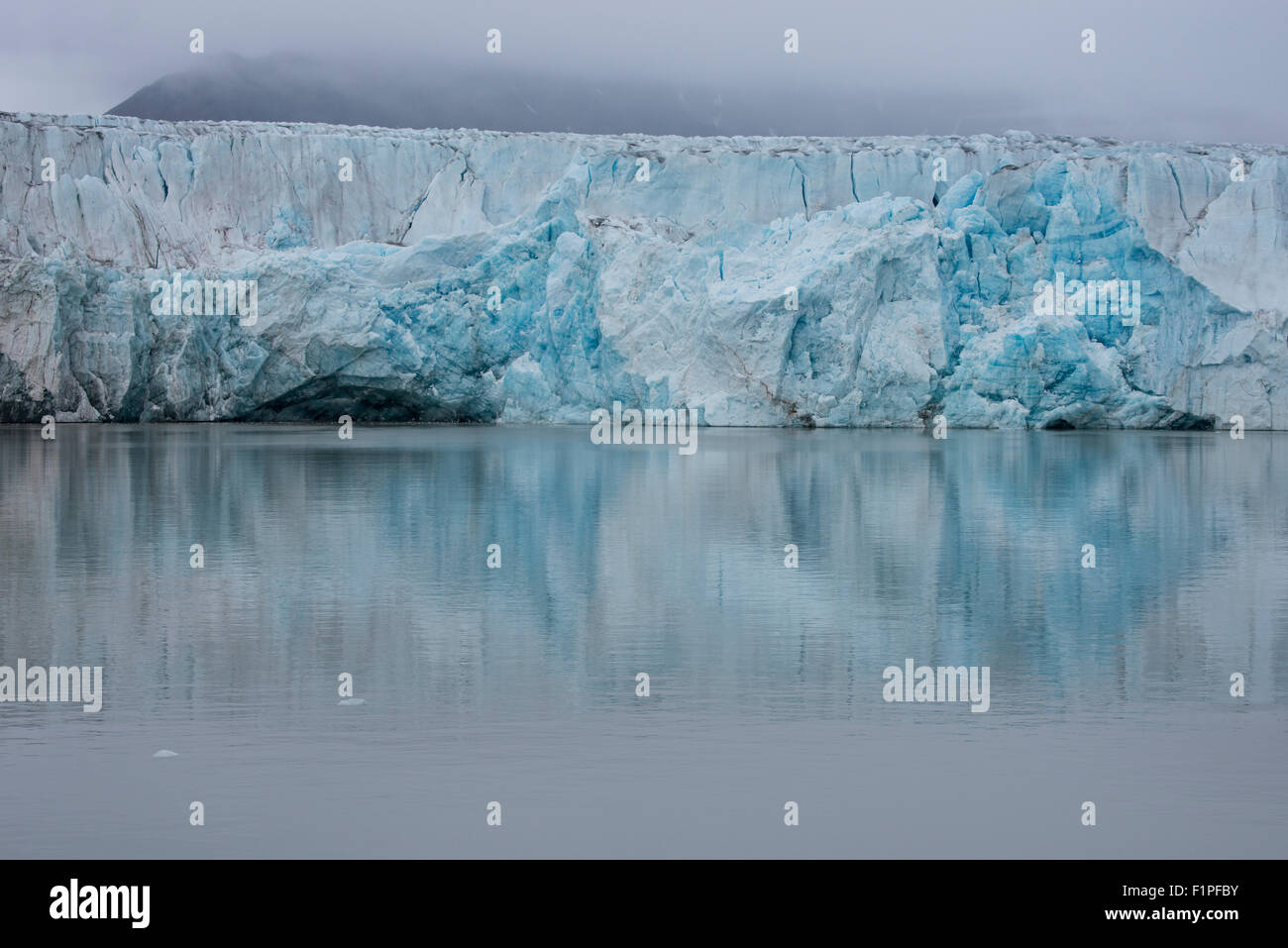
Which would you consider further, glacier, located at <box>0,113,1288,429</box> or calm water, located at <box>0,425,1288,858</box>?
glacier, located at <box>0,113,1288,429</box>

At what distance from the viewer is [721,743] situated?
408 centimetres

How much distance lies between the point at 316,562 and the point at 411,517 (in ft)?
7.36

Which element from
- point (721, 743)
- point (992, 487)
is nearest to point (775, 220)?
point (992, 487)

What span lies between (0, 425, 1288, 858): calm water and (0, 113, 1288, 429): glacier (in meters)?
11.3

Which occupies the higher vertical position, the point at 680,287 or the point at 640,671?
the point at 680,287

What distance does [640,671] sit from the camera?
5043 millimetres

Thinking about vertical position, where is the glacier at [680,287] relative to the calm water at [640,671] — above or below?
above

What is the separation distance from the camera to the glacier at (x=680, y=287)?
870 inches

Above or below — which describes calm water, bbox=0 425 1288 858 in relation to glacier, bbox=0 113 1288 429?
below

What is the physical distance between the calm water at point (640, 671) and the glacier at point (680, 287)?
11309 mm

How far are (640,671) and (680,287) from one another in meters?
18.3

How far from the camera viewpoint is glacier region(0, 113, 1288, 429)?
22.1 m

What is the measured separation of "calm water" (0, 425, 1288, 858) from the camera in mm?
3414

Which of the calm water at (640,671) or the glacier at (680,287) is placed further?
the glacier at (680,287)
